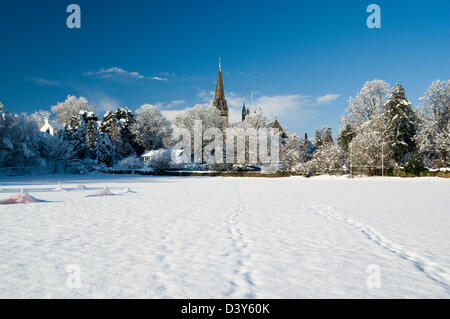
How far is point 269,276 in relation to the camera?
376 centimetres

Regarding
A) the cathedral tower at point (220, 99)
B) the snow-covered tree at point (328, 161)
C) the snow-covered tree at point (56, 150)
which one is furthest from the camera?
the cathedral tower at point (220, 99)

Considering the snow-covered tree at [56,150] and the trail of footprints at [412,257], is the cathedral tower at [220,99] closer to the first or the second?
the snow-covered tree at [56,150]

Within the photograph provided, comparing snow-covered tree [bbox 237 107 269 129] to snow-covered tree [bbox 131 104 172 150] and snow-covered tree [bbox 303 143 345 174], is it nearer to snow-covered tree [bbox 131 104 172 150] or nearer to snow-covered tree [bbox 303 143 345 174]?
snow-covered tree [bbox 303 143 345 174]

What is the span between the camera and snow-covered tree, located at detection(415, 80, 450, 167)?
34750 mm

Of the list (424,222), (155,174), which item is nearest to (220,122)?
(155,174)

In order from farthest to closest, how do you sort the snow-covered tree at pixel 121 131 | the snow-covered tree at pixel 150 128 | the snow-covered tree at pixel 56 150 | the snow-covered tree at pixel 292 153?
the snow-covered tree at pixel 150 128 → the snow-covered tree at pixel 121 131 → the snow-covered tree at pixel 56 150 → the snow-covered tree at pixel 292 153

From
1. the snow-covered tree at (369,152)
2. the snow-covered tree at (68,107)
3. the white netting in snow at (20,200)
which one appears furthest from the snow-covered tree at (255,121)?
the snow-covered tree at (68,107)

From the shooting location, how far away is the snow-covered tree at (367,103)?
40.5 meters

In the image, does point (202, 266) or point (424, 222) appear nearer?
point (202, 266)

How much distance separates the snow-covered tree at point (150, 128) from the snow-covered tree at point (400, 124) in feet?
142

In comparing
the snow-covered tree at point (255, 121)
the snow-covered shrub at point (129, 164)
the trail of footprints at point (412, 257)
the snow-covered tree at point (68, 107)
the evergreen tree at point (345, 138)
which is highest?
the snow-covered tree at point (68, 107)
